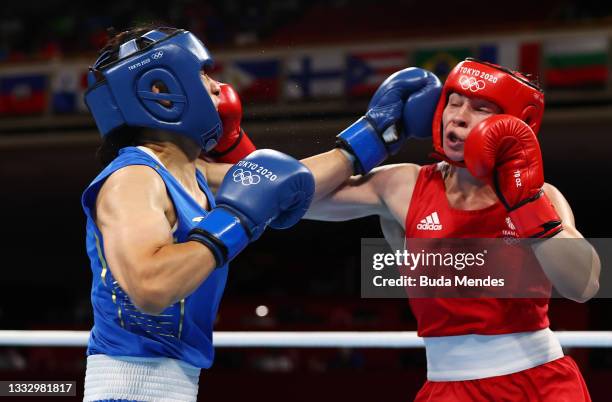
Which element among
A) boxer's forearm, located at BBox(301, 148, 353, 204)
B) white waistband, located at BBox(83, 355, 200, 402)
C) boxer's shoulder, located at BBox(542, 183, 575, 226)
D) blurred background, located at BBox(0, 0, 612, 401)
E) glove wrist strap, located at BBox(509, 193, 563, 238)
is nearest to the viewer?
white waistband, located at BBox(83, 355, 200, 402)

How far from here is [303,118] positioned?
195 inches

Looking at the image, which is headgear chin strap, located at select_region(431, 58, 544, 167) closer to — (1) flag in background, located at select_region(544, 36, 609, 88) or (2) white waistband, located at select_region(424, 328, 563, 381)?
(2) white waistband, located at select_region(424, 328, 563, 381)

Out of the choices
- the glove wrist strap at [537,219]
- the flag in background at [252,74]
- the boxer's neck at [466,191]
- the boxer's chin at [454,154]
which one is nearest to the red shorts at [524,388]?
the glove wrist strap at [537,219]

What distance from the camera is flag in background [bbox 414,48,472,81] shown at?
703 cm

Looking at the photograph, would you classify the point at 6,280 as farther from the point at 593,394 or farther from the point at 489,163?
the point at 489,163

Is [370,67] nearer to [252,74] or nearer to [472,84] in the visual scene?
[252,74]

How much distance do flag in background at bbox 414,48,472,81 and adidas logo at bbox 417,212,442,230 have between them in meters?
4.94

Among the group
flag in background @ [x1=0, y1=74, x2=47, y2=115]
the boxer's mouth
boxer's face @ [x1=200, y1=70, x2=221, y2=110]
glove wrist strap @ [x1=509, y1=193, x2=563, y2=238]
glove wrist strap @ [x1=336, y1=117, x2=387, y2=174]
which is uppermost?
boxer's face @ [x1=200, y1=70, x2=221, y2=110]

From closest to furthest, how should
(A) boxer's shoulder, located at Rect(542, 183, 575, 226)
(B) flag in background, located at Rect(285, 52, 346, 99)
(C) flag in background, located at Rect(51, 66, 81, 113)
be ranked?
1. (A) boxer's shoulder, located at Rect(542, 183, 575, 226)
2. (B) flag in background, located at Rect(285, 52, 346, 99)
3. (C) flag in background, located at Rect(51, 66, 81, 113)

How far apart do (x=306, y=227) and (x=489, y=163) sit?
6109 mm

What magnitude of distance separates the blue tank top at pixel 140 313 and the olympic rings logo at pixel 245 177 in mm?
138

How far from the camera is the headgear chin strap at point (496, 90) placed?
7.22ft

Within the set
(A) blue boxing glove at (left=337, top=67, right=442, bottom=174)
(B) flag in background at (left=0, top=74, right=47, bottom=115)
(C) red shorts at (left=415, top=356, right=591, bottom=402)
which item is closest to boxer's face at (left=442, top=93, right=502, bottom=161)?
(A) blue boxing glove at (left=337, top=67, right=442, bottom=174)

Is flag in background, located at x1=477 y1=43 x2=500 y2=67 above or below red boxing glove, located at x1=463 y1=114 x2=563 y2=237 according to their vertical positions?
below
